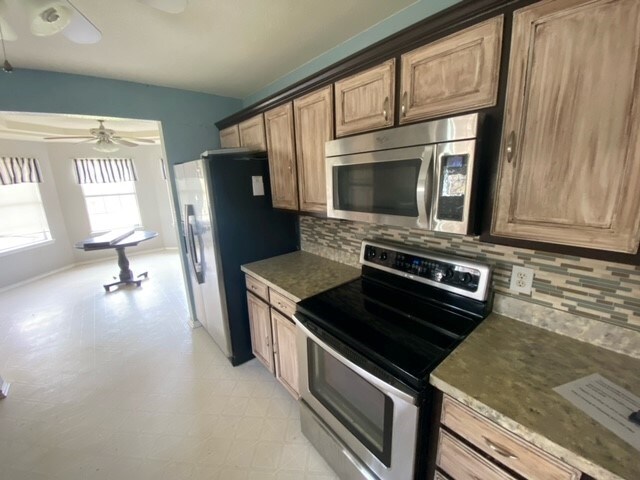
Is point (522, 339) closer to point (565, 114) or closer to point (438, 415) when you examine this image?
point (438, 415)

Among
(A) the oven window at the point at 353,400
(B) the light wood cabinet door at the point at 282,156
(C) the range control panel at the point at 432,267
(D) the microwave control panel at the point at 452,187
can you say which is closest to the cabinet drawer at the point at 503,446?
(A) the oven window at the point at 353,400

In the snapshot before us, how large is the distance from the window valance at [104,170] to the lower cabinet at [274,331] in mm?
5464

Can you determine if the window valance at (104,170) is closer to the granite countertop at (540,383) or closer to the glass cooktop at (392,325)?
the glass cooktop at (392,325)

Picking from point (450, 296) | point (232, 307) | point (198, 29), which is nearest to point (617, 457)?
point (450, 296)

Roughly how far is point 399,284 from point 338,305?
404 millimetres

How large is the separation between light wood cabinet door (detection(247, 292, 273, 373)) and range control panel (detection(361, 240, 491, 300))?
875 millimetres

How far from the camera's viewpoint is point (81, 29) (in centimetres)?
128

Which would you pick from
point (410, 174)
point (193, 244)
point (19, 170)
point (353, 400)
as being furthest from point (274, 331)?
point (19, 170)

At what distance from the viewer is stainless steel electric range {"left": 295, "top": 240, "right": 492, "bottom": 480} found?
3.38 ft

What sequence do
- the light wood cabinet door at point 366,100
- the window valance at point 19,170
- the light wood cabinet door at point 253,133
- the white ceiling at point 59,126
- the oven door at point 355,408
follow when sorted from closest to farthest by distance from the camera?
the oven door at point 355,408 < the light wood cabinet door at point 366,100 < the light wood cabinet door at point 253,133 < the white ceiling at point 59,126 < the window valance at point 19,170

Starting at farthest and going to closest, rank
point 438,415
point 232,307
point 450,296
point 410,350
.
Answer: point 232,307
point 450,296
point 410,350
point 438,415

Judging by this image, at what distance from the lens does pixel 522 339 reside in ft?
3.72

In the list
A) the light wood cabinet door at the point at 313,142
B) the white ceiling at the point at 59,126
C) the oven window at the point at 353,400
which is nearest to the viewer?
the oven window at the point at 353,400

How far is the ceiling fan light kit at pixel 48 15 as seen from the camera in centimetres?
106
